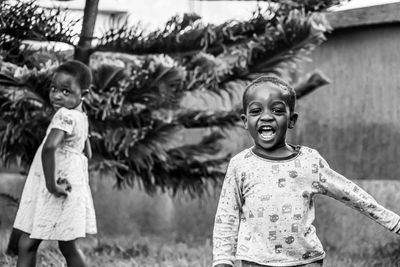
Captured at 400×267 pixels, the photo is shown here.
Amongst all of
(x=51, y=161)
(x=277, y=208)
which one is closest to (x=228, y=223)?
(x=277, y=208)

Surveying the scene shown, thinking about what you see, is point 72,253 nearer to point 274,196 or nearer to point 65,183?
point 65,183

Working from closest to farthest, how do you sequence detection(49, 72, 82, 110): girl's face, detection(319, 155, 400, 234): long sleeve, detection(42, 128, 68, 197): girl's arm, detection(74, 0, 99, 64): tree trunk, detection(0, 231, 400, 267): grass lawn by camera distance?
detection(319, 155, 400, 234): long sleeve < detection(42, 128, 68, 197): girl's arm < detection(49, 72, 82, 110): girl's face < detection(0, 231, 400, 267): grass lawn < detection(74, 0, 99, 64): tree trunk

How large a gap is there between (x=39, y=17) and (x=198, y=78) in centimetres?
128

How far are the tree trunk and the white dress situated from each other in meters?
1.27

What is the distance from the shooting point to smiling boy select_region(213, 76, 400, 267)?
3.12 meters

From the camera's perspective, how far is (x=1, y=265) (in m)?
5.18

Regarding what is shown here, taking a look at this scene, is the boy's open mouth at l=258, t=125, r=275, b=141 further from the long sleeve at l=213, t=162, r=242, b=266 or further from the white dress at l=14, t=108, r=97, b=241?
the white dress at l=14, t=108, r=97, b=241

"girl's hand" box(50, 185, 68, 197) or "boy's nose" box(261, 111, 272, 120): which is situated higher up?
"boy's nose" box(261, 111, 272, 120)

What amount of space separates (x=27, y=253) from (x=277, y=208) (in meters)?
1.83

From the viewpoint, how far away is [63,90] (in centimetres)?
462

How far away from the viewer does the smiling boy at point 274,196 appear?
312 cm

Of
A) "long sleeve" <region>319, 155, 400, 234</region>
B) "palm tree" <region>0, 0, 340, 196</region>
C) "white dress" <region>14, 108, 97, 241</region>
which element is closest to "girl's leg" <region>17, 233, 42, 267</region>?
"white dress" <region>14, 108, 97, 241</region>

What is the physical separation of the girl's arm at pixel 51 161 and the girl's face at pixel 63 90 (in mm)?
228

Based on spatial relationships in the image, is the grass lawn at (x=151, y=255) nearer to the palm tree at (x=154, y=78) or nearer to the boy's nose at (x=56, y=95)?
the palm tree at (x=154, y=78)
